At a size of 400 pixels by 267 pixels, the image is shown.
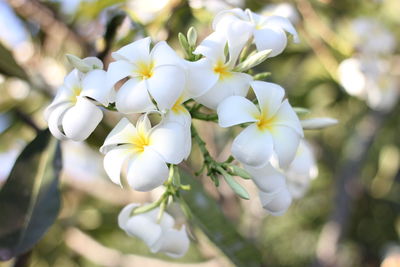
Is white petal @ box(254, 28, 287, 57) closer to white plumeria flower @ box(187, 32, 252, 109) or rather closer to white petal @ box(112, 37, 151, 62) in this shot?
white plumeria flower @ box(187, 32, 252, 109)

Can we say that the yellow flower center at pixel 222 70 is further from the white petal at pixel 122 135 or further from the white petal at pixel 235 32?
the white petal at pixel 122 135

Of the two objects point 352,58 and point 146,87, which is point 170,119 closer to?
point 146,87

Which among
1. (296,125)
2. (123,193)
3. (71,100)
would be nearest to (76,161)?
(123,193)

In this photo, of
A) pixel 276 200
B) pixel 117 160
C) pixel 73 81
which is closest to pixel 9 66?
pixel 73 81

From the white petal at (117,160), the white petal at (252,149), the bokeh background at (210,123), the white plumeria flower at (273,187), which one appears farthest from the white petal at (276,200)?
the bokeh background at (210,123)

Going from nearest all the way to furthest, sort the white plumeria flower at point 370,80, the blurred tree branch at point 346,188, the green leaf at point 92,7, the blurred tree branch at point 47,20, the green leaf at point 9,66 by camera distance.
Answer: the green leaf at point 9,66, the green leaf at point 92,7, the blurred tree branch at point 47,20, the white plumeria flower at point 370,80, the blurred tree branch at point 346,188

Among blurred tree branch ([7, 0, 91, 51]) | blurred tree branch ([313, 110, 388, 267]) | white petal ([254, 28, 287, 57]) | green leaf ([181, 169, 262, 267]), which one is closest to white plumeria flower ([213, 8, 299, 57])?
white petal ([254, 28, 287, 57])
